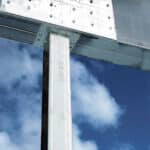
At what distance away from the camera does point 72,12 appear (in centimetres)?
127

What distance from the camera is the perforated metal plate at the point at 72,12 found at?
120 cm

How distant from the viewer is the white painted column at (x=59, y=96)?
1085mm

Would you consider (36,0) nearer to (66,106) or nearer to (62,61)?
(62,61)

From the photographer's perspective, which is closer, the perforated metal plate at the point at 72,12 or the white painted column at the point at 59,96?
the white painted column at the point at 59,96

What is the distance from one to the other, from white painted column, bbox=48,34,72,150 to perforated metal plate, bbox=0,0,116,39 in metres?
0.07

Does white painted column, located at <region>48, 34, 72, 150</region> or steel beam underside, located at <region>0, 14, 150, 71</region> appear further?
steel beam underside, located at <region>0, 14, 150, 71</region>

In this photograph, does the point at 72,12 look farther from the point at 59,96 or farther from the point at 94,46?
the point at 59,96

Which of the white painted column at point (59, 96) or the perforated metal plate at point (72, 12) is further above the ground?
the perforated metal plate at point (72, 12)

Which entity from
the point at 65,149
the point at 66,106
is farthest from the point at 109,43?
the point at 65,149

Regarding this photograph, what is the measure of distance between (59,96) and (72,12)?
30 centimetres

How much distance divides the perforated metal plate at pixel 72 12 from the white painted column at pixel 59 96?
0.07 meters

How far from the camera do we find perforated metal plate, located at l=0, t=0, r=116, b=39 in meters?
1.20

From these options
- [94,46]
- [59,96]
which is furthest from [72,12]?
[59,96]

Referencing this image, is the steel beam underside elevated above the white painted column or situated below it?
above
